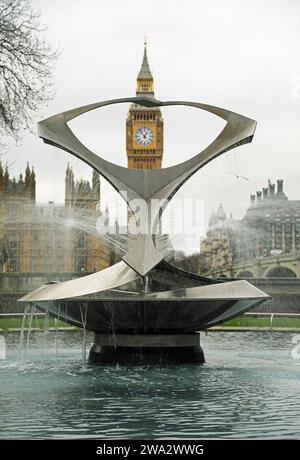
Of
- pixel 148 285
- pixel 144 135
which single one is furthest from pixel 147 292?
pixel 144 135

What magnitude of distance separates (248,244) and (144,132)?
42482 millimetres

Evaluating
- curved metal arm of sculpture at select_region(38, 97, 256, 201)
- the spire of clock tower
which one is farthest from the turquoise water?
the spire of clock tower

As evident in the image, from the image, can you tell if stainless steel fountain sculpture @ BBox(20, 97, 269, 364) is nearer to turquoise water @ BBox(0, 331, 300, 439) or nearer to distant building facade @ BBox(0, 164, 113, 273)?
turquoise water @ BBox(0, 331, 300, 439)

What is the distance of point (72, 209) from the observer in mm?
51812

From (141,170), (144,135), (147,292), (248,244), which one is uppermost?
(144,135)

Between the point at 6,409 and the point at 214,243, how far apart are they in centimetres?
4936

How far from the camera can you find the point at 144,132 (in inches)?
4294

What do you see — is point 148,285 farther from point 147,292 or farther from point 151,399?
point 151,399

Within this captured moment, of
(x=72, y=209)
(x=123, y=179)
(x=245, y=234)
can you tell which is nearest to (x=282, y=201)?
(x=245, y=234)

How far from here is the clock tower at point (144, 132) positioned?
342 ft

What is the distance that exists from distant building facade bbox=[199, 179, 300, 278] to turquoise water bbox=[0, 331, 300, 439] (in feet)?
125

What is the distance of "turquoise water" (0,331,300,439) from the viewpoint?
22.5 ft

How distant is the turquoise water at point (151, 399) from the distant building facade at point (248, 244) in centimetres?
3796
